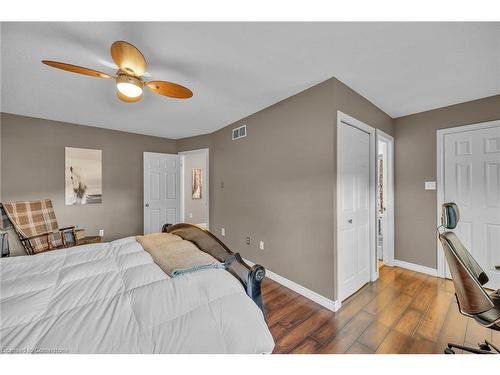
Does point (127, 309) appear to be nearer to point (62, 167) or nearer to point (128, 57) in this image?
point (128, 57)

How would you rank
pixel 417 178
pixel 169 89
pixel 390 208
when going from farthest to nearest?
pixel 390 208 → pixel 417 178 → pixel 169 89

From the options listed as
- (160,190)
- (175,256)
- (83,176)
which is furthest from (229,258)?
(83,176)

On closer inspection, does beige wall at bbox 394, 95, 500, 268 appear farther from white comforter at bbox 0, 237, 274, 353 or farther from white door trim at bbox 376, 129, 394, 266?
white comforter at bbox 0, 237, 274, 353

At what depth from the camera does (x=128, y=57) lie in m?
1.39

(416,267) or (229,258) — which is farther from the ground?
(229,258)

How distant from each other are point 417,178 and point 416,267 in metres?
1.28

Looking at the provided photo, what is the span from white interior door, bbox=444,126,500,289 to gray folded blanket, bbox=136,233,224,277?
3.09 metres

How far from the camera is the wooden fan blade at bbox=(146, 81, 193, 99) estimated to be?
1587 mm

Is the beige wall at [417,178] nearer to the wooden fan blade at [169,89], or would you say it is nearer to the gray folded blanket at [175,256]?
the gray folded blanket at [175,256]

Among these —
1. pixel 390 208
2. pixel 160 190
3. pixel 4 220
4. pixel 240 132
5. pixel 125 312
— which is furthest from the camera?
pixel 160 190

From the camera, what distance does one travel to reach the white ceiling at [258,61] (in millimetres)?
1353

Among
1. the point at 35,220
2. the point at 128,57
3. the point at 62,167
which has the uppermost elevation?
the point at 128,57

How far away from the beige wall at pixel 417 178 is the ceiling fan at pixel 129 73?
10.2ft
